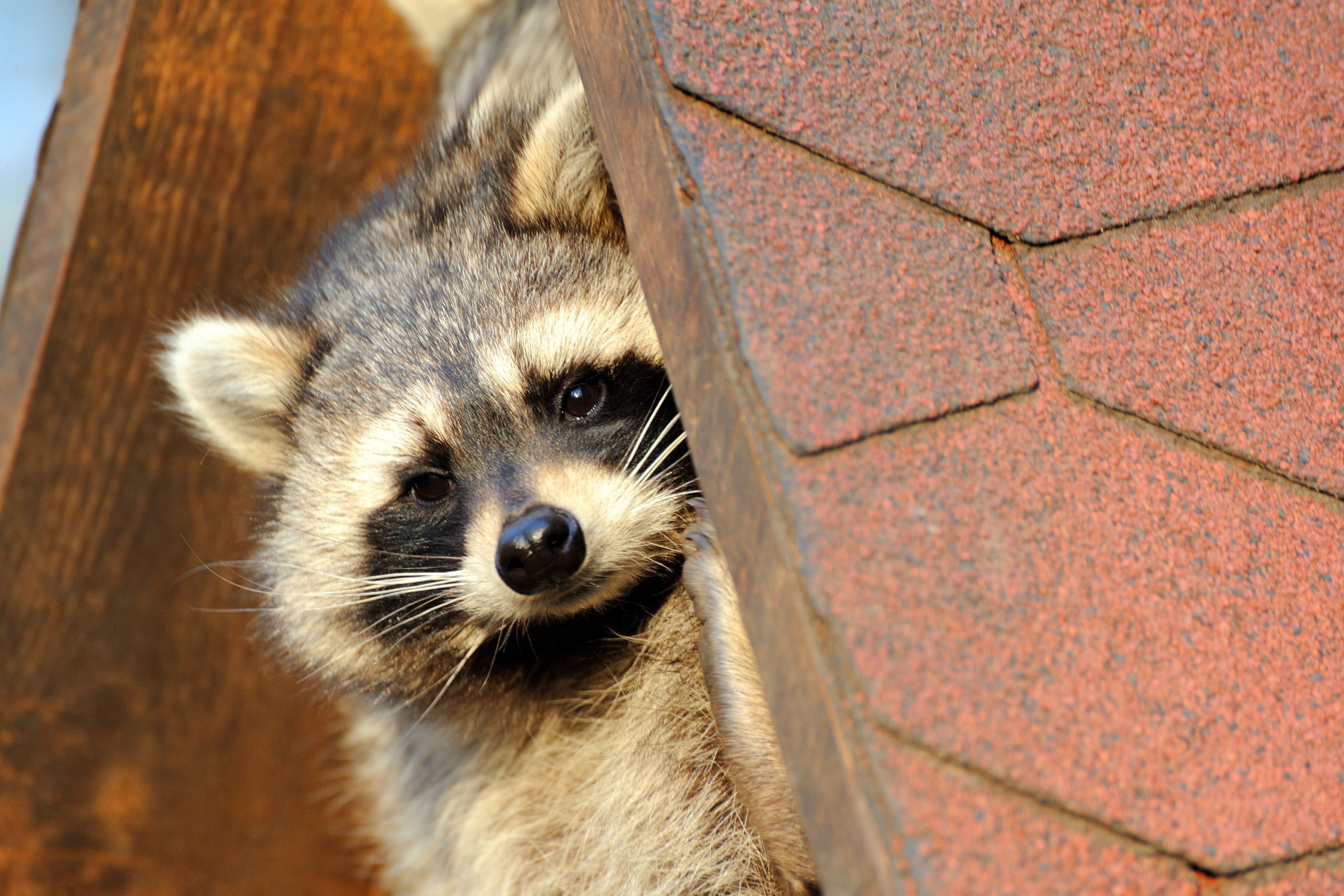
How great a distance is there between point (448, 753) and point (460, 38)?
1.75 m

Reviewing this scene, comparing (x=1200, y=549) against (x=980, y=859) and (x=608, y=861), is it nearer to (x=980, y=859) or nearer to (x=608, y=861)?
(x=980, y=859)

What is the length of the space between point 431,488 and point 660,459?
442mm

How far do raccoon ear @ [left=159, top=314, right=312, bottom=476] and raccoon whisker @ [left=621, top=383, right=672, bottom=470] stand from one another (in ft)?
2.24

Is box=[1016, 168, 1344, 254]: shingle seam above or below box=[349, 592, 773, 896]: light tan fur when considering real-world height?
above

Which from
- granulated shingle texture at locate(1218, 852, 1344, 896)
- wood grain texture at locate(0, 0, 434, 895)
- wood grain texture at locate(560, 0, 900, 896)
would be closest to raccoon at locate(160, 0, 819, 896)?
wood grain texture at locate(0, 0, 434, 895)

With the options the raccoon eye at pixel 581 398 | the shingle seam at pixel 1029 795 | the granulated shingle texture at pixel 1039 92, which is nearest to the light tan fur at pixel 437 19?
the raccoon eye at pixel 581 398

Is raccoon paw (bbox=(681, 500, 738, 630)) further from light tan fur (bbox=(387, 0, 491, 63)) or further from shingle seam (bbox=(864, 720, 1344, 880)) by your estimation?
light tan fur (bbox=(387, 0, 491, 63))

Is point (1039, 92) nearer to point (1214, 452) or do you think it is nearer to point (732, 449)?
point (1214, 452)

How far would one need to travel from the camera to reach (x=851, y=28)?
1.19 metres

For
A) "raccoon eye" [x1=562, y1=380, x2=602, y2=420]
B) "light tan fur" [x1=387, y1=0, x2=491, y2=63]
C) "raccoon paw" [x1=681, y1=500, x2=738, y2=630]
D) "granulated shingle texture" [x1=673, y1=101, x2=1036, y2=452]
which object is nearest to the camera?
"granulated shingle texture" [x1=673, y1=101, x2=1036, y2=452]

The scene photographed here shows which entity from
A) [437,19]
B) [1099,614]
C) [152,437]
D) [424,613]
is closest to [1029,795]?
[1099,614]

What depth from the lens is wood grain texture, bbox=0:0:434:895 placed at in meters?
2.16

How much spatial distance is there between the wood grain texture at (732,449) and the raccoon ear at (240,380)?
1024 millimetres

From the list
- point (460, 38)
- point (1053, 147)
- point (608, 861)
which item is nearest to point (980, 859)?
point (1053, 147)
